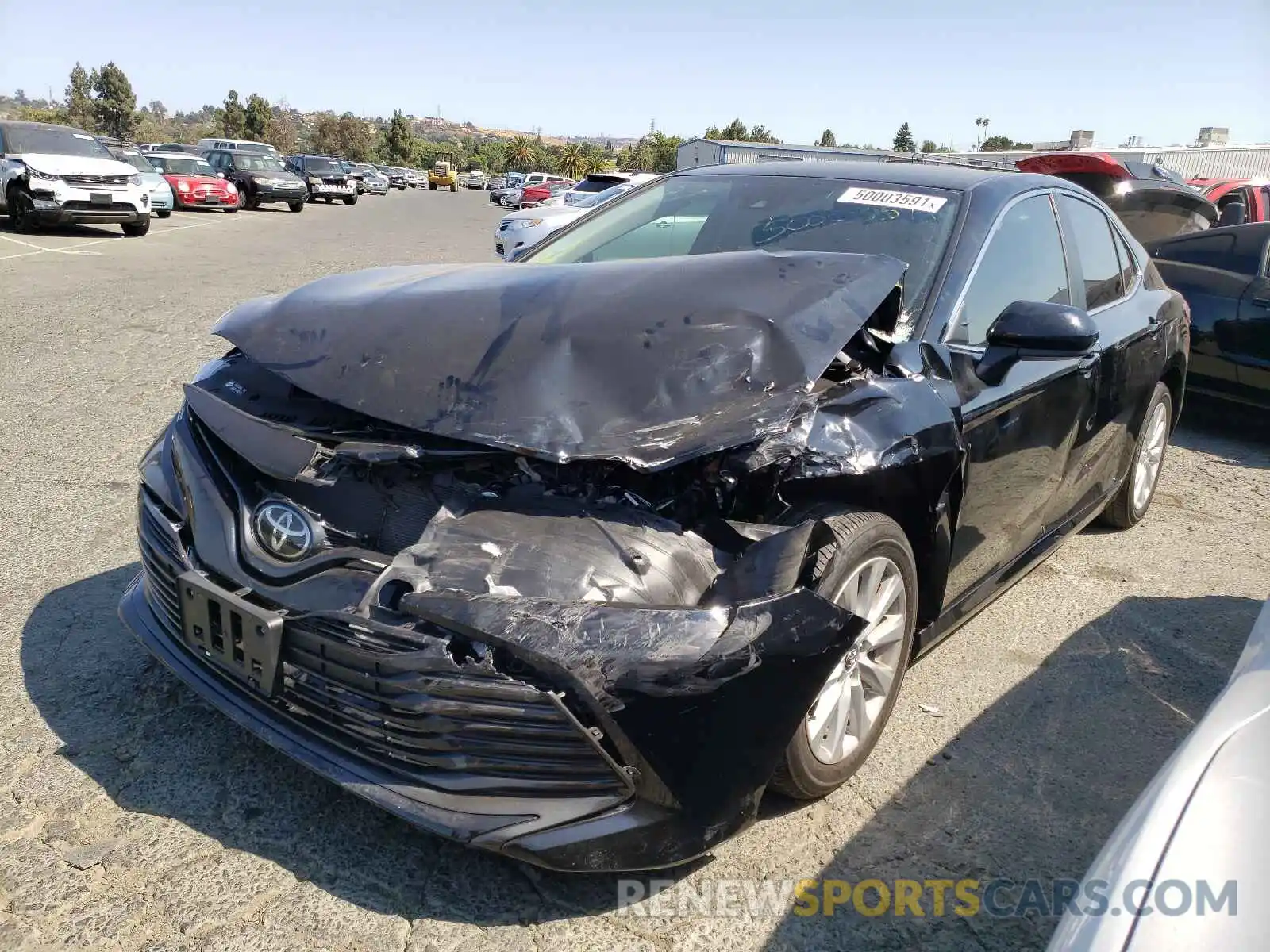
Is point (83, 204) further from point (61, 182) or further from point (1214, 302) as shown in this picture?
point (1214, 302)

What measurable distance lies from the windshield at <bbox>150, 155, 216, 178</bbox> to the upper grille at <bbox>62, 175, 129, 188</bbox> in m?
9.17

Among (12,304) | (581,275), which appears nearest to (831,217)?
(581,275)

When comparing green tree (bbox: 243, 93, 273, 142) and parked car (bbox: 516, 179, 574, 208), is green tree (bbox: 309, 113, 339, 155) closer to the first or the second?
green tree (bbox: 243, 93, 273, 142)

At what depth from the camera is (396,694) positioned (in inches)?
79.6

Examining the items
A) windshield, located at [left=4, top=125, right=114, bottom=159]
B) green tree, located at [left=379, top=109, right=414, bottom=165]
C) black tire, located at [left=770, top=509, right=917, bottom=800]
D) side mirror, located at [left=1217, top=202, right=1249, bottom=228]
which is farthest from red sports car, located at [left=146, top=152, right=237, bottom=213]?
green tree, located at [left=379, top=109, right=414, bottom=165]

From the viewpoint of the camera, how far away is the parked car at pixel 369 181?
4181cm

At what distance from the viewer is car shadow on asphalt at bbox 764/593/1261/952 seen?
7.28ft

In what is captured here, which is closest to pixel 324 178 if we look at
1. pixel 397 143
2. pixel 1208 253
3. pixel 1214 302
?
pixel 1208 253

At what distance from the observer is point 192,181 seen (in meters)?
24.0

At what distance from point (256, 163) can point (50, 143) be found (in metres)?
12.6

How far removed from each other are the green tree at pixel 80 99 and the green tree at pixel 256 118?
11.0m

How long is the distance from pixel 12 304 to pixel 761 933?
367 inches

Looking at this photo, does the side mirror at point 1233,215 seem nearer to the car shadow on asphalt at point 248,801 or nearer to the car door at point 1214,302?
the car door at point 1214,302

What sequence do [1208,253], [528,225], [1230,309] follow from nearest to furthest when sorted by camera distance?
[1230,309] → [1208,253] → [528,225]
